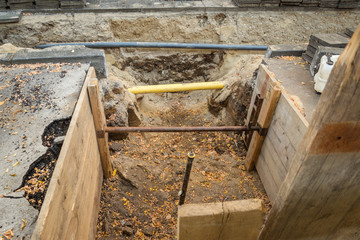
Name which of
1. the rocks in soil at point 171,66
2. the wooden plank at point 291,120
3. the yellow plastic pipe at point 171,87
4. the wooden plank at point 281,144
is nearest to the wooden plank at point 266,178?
the wooden plank at point 281,144

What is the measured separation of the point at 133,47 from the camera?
5539mm

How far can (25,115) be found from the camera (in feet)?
8.27

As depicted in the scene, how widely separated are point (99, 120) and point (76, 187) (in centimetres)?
100

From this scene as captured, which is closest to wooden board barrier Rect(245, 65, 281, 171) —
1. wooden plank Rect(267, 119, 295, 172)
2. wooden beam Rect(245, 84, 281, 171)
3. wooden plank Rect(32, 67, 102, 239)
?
wooden beam Rect(245, 84, 281, 171)

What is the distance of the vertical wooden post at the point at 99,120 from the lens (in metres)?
2.79

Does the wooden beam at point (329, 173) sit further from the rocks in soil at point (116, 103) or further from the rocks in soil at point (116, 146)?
the rocks in soil at point (116, 103)

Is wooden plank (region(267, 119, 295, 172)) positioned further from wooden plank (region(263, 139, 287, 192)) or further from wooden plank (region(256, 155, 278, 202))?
wooden plank (region(256, 155, 278, 202))

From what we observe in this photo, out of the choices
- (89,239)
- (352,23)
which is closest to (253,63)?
(352,23)

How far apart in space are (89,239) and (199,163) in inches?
71.6

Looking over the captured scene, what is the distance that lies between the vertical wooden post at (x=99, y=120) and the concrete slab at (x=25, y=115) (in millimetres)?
184

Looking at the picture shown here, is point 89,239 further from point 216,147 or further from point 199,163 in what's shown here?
point 216,147

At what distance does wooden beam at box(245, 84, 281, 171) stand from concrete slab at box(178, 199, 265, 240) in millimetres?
2101

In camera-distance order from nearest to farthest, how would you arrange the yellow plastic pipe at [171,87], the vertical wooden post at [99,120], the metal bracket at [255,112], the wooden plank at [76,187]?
the wooden plank at [76,187], the vertical wooden post at [99,120], the metal bracket at [255,112], the yellow plastic pipe at [171,87]

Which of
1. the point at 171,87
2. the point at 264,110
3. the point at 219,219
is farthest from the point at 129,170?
the point at 219,219
